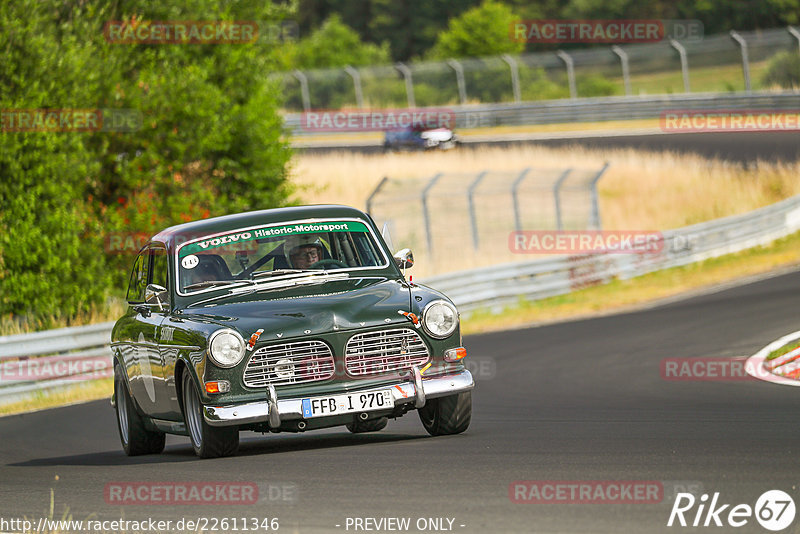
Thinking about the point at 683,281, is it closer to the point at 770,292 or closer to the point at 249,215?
the point at 770,292

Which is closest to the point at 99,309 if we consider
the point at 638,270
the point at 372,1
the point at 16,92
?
the point at 16,92

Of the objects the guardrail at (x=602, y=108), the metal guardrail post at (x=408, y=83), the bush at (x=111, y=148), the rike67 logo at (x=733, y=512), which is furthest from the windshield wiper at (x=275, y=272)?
the metal guardrail post at (x=408, y=83)

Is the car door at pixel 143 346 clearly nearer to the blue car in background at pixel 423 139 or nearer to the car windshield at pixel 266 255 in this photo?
the car windshield at pixel 266 255

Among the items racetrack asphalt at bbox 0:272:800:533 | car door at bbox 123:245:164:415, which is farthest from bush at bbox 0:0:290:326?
car door at bbox 123:245:164:415

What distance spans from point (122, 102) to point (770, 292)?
11.8 m

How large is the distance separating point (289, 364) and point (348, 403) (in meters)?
0.45

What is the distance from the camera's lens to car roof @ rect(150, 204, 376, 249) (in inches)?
372

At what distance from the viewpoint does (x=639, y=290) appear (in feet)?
79.6

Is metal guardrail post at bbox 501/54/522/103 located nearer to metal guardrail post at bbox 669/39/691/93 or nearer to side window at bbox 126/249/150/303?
metal guardrail post at bbox 669/39/691/93

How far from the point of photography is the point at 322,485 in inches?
275

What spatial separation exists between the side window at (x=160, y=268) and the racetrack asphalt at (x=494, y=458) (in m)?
1.30

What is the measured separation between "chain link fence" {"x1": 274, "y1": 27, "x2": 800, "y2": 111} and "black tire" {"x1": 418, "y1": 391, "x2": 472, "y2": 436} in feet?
110

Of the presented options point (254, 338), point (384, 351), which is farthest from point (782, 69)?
point (254, 338)

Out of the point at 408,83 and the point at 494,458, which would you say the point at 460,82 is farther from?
the point at 494,458
